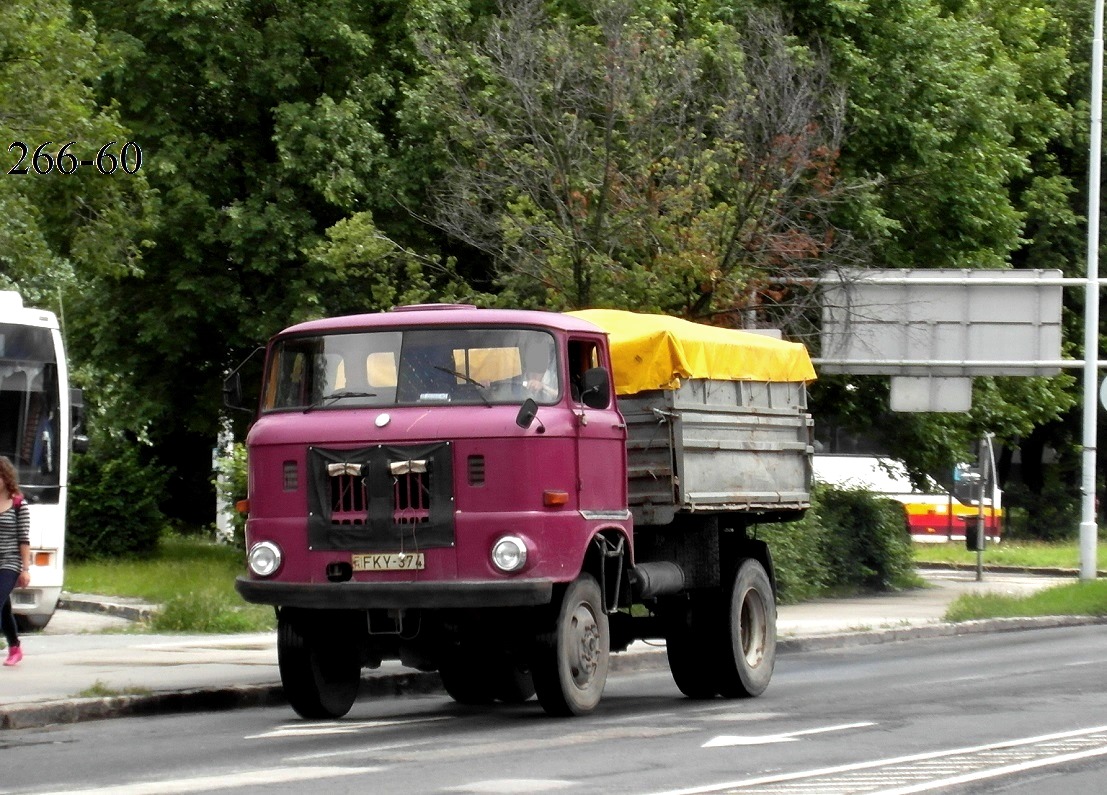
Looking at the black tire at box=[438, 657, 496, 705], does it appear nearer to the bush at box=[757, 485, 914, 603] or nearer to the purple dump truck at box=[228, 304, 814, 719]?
the purple dump truck at box=[228, 304, 814, 719]

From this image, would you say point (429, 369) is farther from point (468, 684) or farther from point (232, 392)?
point (468, 684)

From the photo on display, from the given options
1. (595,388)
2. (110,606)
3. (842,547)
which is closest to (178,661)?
(595,388)

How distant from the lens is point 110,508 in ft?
108

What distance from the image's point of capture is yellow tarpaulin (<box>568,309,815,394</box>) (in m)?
14.3

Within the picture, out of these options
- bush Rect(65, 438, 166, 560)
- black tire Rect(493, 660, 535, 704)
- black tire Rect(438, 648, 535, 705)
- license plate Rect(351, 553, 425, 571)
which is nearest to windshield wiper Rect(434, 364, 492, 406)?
license plate Rect(351, 553, 425, 571)

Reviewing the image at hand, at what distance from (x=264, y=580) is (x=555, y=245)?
11.7 meters

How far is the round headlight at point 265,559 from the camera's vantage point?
13.0 m

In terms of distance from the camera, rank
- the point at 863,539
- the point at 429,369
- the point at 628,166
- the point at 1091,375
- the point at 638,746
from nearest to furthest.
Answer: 1. the point at 638,746
2. the point at 429,369
3. the point at 628,166
4. the point at 863,539
5. the point at 1091,375

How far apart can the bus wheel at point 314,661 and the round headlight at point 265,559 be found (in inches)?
16.3

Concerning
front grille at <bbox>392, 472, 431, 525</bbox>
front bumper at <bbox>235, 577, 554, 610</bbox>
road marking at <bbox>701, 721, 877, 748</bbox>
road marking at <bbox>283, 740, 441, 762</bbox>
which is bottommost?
road marking at <bbox>701, 721, 877, 748</bbox>

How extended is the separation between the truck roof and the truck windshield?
52mm

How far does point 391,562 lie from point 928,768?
→ 3.90 meters

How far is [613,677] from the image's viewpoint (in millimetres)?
18297

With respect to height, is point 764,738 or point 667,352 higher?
point 667,352
